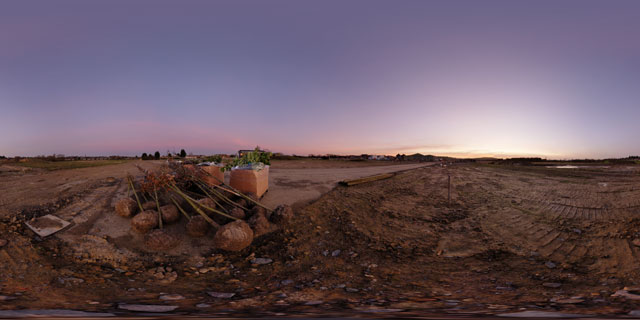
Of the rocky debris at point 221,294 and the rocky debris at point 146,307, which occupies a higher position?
the rocky debris at point 146,307

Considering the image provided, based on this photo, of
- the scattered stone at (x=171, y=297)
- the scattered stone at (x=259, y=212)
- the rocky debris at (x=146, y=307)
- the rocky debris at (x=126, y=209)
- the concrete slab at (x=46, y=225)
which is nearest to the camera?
the rocky debris at (x=146, y=307)

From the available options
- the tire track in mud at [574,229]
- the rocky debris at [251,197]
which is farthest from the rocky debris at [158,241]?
the tire track in mud at [574,229]

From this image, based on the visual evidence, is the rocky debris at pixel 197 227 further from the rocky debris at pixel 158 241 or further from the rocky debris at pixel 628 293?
the rocky debris at pixel 628 293

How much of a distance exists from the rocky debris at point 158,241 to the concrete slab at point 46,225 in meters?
2.07

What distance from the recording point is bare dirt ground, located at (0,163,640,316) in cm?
294

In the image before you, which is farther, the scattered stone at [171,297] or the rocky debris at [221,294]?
the rocky debris at [221,294]

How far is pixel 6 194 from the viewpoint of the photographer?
6836 millimetres

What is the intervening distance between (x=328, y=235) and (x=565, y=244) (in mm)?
5763

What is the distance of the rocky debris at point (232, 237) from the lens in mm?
4719

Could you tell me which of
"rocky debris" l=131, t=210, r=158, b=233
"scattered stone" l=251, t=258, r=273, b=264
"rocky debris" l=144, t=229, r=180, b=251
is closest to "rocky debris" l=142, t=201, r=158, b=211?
"rocky debris" l=131, t=210, r=158, b=233

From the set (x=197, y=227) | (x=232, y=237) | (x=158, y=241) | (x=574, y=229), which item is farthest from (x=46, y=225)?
(x=574, y=229)

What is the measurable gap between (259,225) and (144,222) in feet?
7.59

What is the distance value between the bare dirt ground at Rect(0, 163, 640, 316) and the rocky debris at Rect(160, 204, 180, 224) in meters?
0.73

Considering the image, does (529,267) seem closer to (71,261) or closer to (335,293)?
(335,293)
